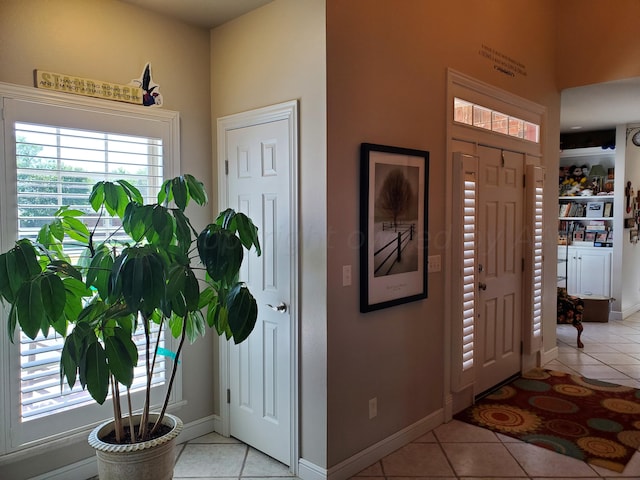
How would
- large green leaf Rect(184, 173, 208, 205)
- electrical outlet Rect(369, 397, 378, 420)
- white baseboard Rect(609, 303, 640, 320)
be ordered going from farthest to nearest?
1. white baseboard Rect(609, 303, 640, 320)
2. electrical outlet Rect(369, 397, 378, 420)
3. large green leaf Rect(184, 173, 208, 205)

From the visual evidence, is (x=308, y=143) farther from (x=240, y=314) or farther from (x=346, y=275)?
(x=240, y=314)

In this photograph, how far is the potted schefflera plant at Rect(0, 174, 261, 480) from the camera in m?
1.96

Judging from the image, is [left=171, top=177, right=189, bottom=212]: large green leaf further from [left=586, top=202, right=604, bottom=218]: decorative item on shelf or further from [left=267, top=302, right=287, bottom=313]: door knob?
[left=586, top=202, right=604, bottom=218]: decorative item on shelf

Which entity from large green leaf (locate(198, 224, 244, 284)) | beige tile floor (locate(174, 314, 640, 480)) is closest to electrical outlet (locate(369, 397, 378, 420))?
beige tile floor (locate(174, 314, 640, 480))

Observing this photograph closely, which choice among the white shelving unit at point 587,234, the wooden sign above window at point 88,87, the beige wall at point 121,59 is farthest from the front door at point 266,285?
the white shelving unit at point 587,234

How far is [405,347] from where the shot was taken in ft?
10.4

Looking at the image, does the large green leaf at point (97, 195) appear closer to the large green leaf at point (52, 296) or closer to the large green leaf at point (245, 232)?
the large green leaf at point (52, 296)

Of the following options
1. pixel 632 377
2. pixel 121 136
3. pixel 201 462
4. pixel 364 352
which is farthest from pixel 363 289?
pixel 632 377

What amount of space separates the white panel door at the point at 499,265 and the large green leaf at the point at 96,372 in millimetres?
2825

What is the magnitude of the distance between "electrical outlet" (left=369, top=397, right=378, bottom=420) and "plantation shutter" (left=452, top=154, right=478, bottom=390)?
34.1 inches

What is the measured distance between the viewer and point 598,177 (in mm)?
7035

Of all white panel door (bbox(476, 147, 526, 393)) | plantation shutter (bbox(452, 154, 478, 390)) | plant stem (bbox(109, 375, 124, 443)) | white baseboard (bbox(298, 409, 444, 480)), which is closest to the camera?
plant stem (bbox(109, 375, 124, 443))

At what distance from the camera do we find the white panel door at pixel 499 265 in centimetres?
389

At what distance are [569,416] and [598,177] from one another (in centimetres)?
460
